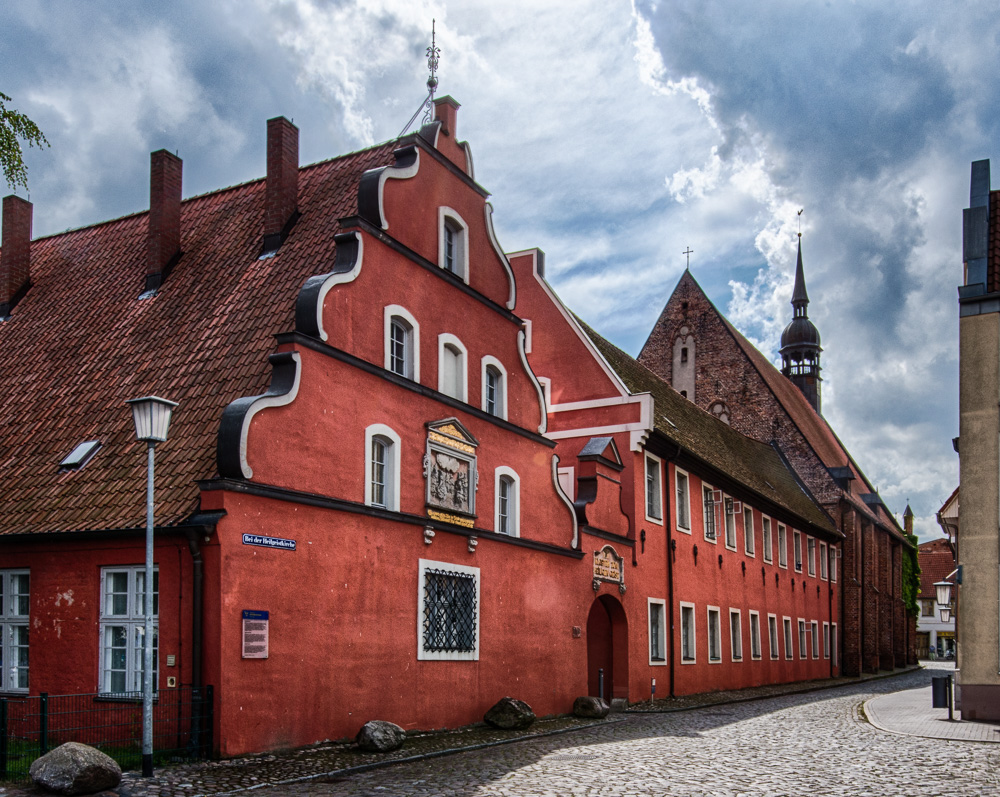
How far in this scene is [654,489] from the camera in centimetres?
2698

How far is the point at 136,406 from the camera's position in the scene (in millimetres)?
11273

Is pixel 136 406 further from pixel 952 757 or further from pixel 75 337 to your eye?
pixel 952 757

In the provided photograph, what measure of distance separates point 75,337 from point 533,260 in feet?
41.7

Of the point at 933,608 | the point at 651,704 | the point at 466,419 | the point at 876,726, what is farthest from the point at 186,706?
the point at 933,608

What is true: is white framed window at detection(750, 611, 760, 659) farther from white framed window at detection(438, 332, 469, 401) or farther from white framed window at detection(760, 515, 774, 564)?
white framed window at detection(438, 332, 469, 401)

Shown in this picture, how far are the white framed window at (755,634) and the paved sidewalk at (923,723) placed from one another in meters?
7.73

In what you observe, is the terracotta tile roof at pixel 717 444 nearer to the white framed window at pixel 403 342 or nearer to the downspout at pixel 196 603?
the white framed window at pixel 403 342

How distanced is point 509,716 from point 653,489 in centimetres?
1034

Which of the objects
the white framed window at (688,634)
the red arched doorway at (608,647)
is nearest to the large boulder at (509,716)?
the red arched doorway at (608,647)

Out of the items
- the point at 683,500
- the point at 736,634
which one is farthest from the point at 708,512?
the point at 736,634

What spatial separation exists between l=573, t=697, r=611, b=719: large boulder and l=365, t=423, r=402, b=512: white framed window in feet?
22.8

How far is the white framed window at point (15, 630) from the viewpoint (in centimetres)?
1461

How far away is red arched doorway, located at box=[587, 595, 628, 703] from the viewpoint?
2434 cm

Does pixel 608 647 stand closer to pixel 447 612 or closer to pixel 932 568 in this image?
pixel 447 612
